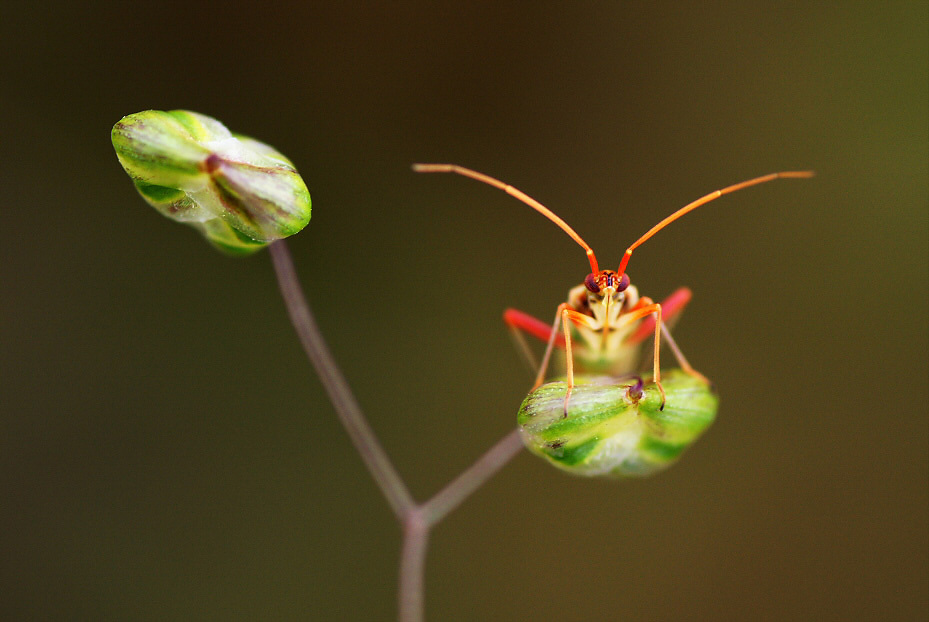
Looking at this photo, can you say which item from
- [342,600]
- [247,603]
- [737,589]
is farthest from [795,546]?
[247,603]

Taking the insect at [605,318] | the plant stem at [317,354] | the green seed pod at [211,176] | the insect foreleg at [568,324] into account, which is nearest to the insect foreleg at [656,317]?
the insect at [605,318]

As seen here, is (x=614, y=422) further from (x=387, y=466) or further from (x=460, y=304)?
(x=460, y=304)

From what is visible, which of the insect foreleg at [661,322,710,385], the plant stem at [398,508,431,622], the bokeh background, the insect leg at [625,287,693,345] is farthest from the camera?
the bokeh background

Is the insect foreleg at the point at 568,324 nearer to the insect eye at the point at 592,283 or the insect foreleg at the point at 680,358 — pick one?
the insect eye at the point at 592,283

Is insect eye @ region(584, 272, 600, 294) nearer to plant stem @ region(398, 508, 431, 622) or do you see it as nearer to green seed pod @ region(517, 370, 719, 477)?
green seed pod @ region(517, 370, 719, 477)

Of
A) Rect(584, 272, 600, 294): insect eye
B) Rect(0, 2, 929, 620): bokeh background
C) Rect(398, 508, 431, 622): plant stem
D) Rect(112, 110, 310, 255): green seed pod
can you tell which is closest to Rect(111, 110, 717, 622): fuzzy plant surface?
Rect(112, 110, 310, 255): green seed pod

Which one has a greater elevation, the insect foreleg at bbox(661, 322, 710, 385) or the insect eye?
the insect eye

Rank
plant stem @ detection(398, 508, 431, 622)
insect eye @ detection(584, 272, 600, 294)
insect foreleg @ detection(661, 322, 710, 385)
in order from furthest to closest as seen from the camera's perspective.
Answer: plant stem @ detection(398, 508, 431, 622)
insect eye @ detection(584, 272, 600, 294)
insect foreleg @ detection(661, 322, 710, 385)

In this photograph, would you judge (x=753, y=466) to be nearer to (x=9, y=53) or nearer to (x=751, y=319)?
(x=751, y=319)
